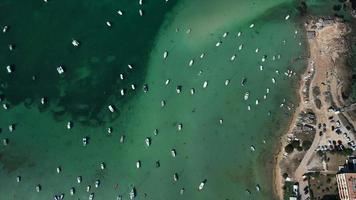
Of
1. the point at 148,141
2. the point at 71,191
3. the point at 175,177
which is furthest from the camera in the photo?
the point at 148,141

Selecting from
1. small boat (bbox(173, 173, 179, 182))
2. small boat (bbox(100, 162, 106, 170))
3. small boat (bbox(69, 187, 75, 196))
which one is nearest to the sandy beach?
small boat (bbox(173, 173, 179, 182))

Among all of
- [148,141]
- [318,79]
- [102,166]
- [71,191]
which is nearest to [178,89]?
[148,141]

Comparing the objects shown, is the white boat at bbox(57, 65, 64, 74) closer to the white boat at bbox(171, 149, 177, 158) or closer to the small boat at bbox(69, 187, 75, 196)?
the small boat at bbox(69, 187, 75, 196)

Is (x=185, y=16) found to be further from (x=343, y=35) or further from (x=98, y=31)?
(x=343, y=35)

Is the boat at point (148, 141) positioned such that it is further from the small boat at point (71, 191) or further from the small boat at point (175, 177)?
the small boat at point (71, 191)

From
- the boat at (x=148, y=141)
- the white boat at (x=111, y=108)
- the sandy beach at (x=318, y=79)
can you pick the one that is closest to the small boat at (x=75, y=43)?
the white boat at (x=111, y=108)

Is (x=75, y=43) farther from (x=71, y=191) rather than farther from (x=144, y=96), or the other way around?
(x=71, y=191)

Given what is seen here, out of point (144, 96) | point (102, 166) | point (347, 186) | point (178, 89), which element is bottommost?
point (347, 186)
